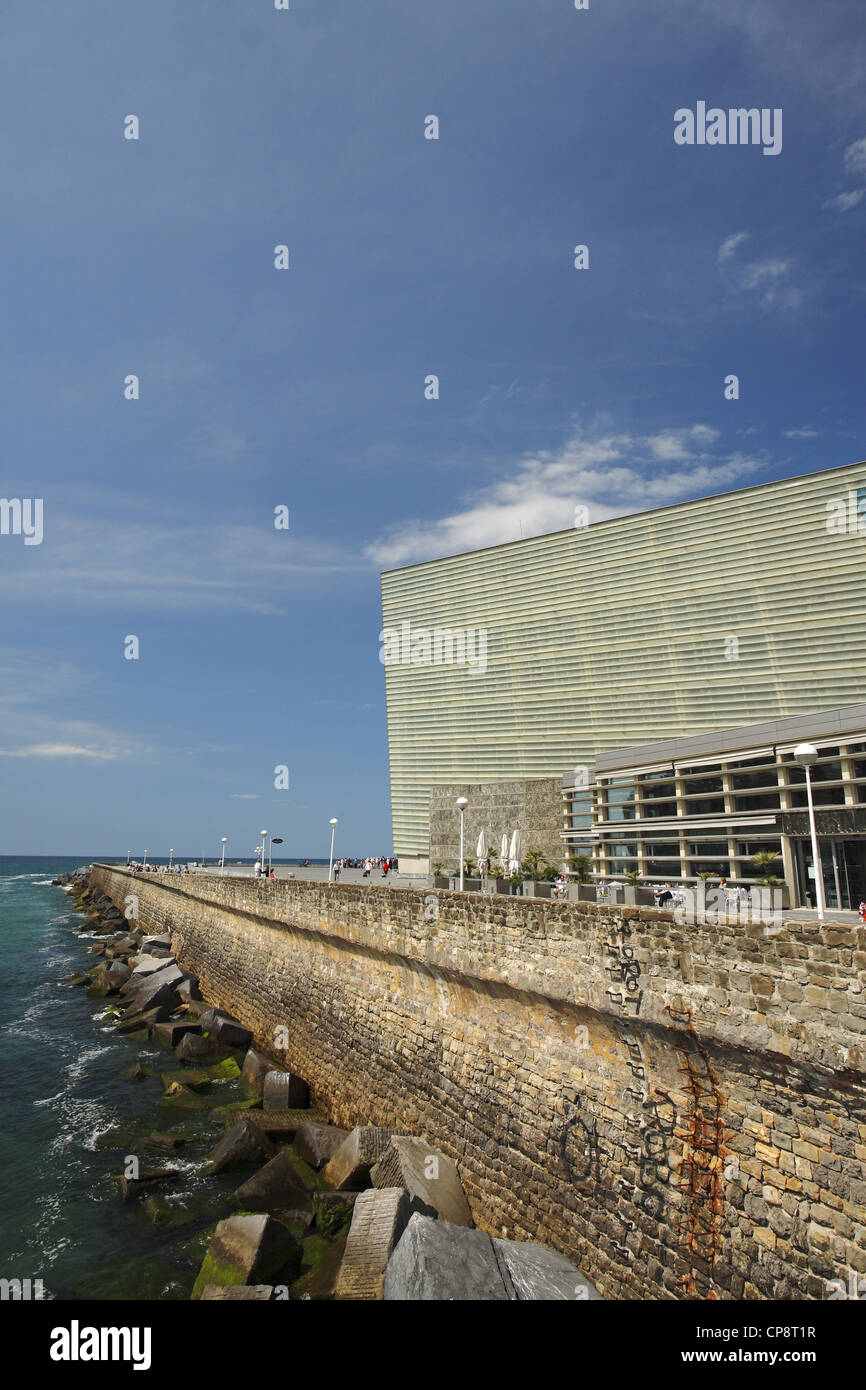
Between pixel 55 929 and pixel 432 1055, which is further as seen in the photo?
pixel 55 929

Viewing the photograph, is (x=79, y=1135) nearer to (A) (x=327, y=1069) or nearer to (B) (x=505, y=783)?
(A) (x=327, y=1069)

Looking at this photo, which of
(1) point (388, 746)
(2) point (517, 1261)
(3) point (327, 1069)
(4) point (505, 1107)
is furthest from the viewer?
(1) point (388, 746)

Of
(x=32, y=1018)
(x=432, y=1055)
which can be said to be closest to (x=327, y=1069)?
(x=432, y=1055)

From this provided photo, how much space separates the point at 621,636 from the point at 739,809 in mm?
22969

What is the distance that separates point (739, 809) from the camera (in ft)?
103

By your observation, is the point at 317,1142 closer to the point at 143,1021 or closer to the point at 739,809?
the point at 143,1021

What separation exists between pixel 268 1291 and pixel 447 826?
45861 mm

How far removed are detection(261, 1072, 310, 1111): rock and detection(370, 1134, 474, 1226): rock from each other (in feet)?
17.7

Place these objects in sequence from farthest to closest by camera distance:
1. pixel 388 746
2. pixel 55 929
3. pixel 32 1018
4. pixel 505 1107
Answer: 1. pixel 388 746
2. pixel 55 929
3. pixel 32 1018
4. pixel 505 1107

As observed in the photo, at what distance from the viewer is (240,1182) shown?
13.2m

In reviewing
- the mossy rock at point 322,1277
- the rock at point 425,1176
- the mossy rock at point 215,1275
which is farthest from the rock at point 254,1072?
the mossy rock at point 215,1275

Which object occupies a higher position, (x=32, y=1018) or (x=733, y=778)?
(x=733, y=778)

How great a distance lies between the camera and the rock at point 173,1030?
71.3 ft

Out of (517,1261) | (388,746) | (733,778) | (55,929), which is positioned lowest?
(55,929)
